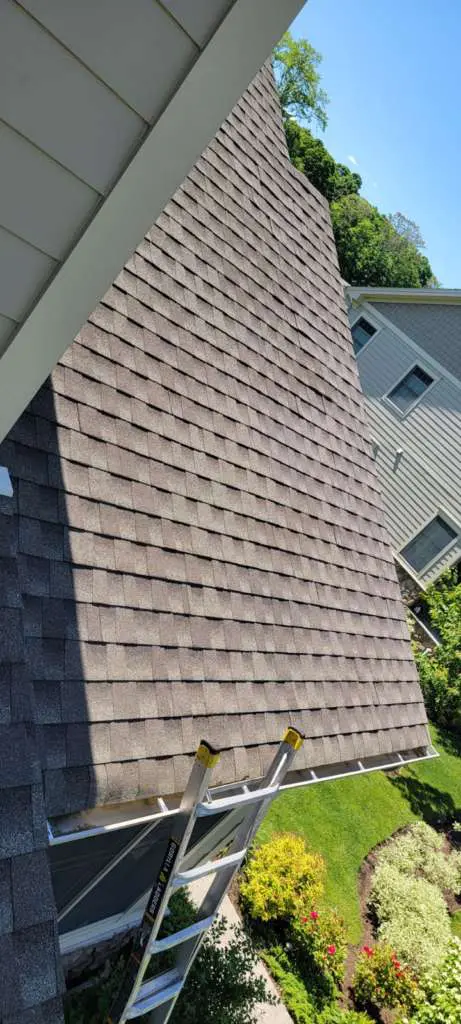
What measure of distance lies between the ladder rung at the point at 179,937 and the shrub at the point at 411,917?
575cm

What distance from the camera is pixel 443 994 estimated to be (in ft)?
27.0

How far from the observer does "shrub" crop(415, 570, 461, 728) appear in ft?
56.1

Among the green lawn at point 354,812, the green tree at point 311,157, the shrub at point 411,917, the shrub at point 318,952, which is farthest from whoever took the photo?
the green tree at point 311,157

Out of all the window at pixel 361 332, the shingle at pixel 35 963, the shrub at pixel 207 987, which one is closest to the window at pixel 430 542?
the window at pixel 361 332

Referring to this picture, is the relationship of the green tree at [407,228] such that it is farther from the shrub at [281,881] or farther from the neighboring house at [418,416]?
the shrub at [281,881]

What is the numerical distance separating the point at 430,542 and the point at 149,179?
18.8 m

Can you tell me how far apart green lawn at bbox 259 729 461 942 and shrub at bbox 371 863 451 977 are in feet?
1.17

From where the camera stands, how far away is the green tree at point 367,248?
4584 cm

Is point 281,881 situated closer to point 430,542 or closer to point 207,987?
point 207,987

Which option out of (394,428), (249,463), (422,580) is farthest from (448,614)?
(249,463)

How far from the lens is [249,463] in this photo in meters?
6.90

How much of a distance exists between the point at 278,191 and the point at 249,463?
4929mm

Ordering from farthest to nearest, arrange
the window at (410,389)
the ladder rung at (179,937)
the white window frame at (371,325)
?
the white window frame at (371,325) → the window at (410,389) → the ladder rung at (179,937)

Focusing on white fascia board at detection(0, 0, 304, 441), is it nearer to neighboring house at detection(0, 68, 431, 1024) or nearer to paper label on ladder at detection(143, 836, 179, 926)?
neighboring house at detection(0, 68, 431, 1024)
